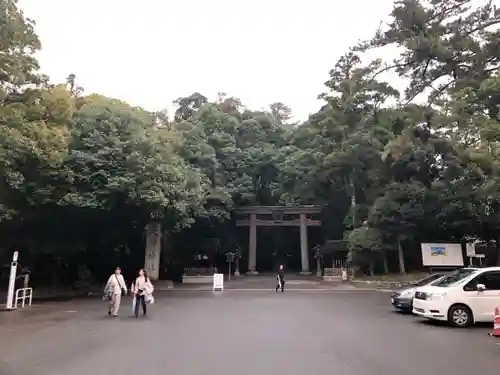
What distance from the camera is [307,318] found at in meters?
14.0

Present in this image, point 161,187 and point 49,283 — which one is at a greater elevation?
point 161,187

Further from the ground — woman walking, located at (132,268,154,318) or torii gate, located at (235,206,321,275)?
torii gate, located at (235,206,321,275)

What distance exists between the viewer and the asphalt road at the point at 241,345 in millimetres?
7230

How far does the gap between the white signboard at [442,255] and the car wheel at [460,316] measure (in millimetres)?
15013

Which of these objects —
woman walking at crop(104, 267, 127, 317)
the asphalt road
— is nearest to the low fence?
the asphalt road

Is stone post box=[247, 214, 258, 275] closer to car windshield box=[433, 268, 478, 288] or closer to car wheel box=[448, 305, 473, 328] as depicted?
car windshield box=[433, 268, 478, 288]

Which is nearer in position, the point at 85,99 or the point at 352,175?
the point at 85,99

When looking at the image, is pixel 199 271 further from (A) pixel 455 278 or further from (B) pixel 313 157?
(A) pixel 455 278

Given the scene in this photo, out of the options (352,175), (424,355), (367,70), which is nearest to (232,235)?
(352,175)

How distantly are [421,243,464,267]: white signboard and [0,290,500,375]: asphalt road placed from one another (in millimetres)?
12668

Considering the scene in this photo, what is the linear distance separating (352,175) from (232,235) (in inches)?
545

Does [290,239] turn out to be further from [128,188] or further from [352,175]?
[128,188]

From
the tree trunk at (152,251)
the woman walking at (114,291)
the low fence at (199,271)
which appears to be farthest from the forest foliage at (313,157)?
the woman walking at (114,291)

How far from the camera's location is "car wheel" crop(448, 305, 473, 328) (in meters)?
12.1
